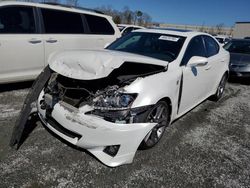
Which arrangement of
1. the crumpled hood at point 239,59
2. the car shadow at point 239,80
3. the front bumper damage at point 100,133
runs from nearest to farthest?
the front bumper damage at point 100,133 → the crumpled hood at point 239,59 → the car shadow at point 239,80

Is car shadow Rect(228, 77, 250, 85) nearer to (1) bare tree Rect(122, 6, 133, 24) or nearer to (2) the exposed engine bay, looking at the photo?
(2) the exposed engine bay

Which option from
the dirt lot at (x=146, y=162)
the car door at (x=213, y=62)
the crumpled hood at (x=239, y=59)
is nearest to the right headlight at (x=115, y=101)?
the dirt lot at (x=146, y=162)

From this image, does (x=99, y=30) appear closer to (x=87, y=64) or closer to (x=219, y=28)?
(x=87, y=64)

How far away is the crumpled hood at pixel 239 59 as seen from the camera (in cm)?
778

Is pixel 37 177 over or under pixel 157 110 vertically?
under

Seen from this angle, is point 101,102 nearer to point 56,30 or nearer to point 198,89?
point 198,89

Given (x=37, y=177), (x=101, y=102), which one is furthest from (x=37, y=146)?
(x=101, y=102)

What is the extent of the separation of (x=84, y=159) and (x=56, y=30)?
3.35 meters

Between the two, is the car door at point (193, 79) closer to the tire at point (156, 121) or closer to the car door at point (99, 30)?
the tire at point (156, 121)

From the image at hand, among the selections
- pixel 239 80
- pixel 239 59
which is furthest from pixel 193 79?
pixel 239 80

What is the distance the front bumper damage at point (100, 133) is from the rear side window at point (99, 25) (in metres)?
3.64

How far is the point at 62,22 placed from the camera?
208 inches

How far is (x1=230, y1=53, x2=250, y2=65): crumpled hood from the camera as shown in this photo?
778 cm

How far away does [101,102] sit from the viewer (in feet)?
8.36
